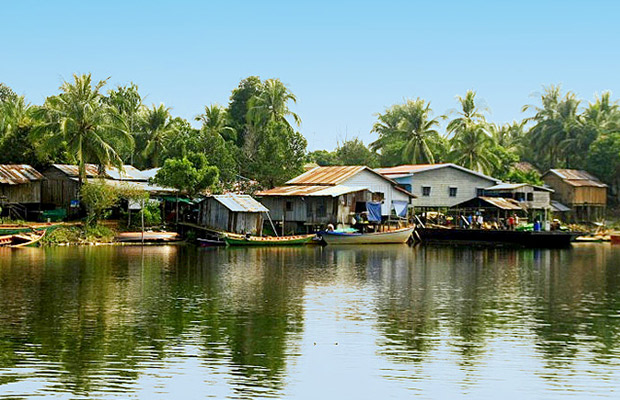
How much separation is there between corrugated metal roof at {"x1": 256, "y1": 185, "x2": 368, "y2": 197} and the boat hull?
306cm

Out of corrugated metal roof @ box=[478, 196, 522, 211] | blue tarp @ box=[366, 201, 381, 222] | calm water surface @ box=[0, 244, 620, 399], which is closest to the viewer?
calm water surface @ box=[0, 244, 620, 399]

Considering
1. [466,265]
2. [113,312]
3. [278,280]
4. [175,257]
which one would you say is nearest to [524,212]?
[466,265]

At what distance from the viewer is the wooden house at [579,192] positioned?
68875 millimetres

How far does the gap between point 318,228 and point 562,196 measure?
26.9 metres

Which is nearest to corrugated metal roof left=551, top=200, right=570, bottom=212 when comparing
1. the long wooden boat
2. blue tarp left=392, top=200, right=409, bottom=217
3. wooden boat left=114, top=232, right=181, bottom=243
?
the long wooden boat

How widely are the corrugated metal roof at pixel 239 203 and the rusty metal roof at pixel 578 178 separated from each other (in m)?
30.6

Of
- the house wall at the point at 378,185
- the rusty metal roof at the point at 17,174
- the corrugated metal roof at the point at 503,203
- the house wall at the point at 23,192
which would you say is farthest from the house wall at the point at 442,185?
the rusty metal roof at the point at 17,174

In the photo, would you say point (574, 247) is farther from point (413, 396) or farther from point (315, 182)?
point (413, 396)

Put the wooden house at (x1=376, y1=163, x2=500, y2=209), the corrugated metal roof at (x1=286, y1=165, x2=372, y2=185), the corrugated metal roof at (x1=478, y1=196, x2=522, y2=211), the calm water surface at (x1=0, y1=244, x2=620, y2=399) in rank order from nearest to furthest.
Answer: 1. the calm water surface at (x1=0, y1=244, x2=620, y2=399)
2. the corrugated metal roof at (x1=286, y1=165, x2=372, y2=185)
3. the corrugated metal roof at (x1=478, y1=196, x2=522, y2=211)
4. the wooden house at (x1=376, y1=163, x2=500, y2=209)

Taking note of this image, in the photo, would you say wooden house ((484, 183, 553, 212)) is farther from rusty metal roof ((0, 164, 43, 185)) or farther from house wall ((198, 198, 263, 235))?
rusty metal roof ((0, 164, 43, 185))

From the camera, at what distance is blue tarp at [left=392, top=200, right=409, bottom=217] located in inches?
2227

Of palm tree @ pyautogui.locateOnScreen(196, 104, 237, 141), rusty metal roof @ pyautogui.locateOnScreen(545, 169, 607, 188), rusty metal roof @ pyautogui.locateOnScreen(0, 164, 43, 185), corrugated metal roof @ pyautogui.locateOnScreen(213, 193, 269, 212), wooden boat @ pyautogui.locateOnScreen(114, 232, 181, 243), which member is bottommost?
wooden boat @ pyautogui.locateOnScreen(114, 232, 181, 243)

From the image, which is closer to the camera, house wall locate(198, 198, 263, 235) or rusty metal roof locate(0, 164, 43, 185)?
rusty metal roof locate(0, 164, 43, 185)

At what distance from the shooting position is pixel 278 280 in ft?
100
